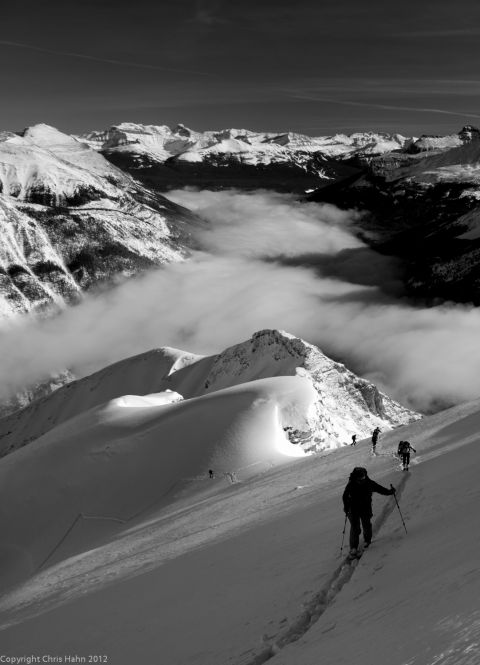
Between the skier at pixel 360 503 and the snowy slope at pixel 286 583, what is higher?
the skier at pixel 360 503

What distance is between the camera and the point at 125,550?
28.8 meters

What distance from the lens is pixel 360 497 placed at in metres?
15.8

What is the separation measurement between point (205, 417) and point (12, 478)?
17416 millimetres

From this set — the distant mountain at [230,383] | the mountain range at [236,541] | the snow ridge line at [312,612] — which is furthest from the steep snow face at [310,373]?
the snow ridge line at [312,612]

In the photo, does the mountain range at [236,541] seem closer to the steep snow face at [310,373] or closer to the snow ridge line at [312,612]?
the snow ridge line at [312,612]

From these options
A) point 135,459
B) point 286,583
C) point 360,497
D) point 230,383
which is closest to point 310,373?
point 230,383

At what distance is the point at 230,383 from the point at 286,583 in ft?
327

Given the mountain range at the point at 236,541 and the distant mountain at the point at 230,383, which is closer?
the mountain range at the point at 236,541

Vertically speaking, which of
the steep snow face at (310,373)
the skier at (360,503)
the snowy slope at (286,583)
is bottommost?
the steep snow face at (310,373)

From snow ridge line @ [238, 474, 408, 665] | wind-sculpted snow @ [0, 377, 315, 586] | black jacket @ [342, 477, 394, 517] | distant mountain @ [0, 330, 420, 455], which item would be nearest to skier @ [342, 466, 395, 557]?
black jacket @ [342, 477, 394, 517]

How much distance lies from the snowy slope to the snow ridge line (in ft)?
0.11

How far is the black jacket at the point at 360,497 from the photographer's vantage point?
15.7m

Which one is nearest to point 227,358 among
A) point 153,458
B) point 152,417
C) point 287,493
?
point 152,417

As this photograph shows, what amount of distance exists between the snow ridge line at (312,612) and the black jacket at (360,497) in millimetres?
1273
